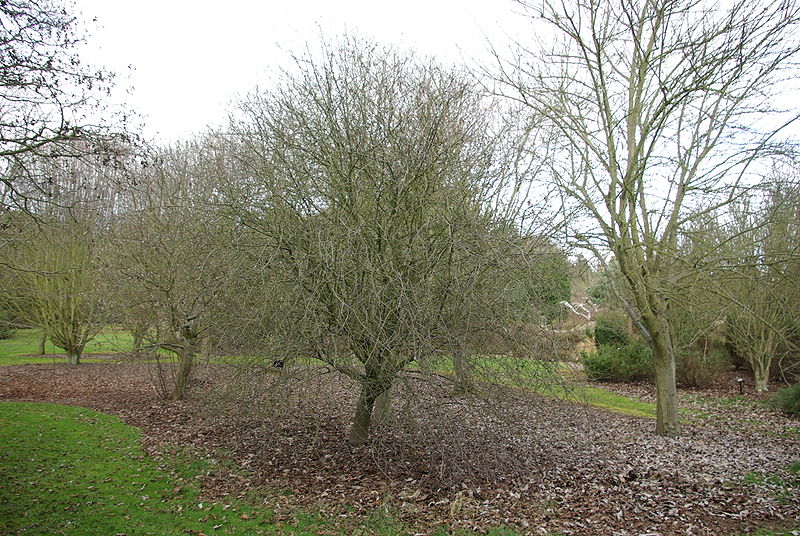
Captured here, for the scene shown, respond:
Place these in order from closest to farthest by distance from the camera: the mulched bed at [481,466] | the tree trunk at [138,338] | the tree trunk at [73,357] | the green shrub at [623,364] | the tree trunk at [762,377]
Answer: the mulched bed at [481,466]
the tree trunk at [138,338]
the tree trunk at [762,377]
the green shrub at [623,364]
the tree trunk at [73,357]

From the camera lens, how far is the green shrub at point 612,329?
18.5m

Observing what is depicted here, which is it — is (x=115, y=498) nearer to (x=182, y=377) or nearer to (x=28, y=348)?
(x=182, y=377)

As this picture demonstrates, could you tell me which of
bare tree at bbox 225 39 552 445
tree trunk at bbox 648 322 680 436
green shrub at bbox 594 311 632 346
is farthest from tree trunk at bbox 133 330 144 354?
green shrub at bbox 594 311 632 346

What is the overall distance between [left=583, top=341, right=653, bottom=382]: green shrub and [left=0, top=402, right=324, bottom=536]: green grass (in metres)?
13.8

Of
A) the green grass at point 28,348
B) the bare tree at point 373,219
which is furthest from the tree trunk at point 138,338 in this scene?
the bare tree at point 373,219

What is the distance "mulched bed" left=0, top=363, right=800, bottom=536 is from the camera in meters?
5.27

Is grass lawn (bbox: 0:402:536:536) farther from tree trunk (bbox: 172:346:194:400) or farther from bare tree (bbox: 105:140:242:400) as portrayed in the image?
tree trunk (bbox: 172:346:194:400)

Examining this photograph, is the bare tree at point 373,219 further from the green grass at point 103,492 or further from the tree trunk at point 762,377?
the tree trunk at point 762,377

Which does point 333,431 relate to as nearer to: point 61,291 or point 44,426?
point 44,426

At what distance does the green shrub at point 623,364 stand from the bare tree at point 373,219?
12.0 meters

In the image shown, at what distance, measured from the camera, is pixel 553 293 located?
255 inches

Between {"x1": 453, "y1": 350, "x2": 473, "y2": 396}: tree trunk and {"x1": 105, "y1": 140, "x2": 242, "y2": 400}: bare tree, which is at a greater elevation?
{"x1": 105, "y1": 140, "x2": 242, "y2": 400}: bare tree

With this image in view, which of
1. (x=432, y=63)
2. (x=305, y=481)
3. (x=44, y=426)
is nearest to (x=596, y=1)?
(x=432, y=63)

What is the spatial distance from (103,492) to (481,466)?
444cm
